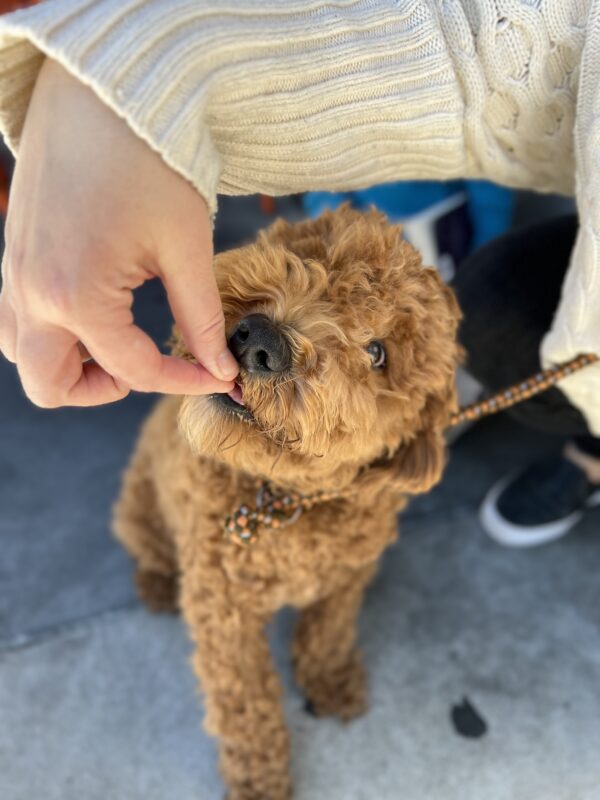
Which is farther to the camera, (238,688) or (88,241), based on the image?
(238,688)

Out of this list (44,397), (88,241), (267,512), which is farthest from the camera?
(267,512)

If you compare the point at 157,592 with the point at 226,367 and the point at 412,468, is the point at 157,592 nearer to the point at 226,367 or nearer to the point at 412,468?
the point at 412,468

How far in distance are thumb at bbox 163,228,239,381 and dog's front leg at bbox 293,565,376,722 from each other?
83 cm

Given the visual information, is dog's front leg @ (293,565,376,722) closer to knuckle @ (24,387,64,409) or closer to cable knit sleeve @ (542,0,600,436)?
cable knit sleeve @ (542,0,600,436)

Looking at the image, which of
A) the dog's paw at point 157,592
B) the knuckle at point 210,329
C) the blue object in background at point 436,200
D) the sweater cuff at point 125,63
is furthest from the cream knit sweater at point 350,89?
the dog's paw at point 157,592

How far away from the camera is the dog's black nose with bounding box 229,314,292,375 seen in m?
0.76

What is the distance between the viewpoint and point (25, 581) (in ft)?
5.25

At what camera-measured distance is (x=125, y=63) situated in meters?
0.54

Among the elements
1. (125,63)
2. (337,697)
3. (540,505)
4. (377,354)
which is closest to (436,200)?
(540,505)

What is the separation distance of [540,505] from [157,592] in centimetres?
101

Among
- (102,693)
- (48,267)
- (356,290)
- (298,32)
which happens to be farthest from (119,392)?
(102,693)

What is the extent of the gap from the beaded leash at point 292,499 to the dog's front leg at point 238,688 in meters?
0.13

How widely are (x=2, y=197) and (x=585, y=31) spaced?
6.59 ft

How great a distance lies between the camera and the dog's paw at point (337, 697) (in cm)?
140
